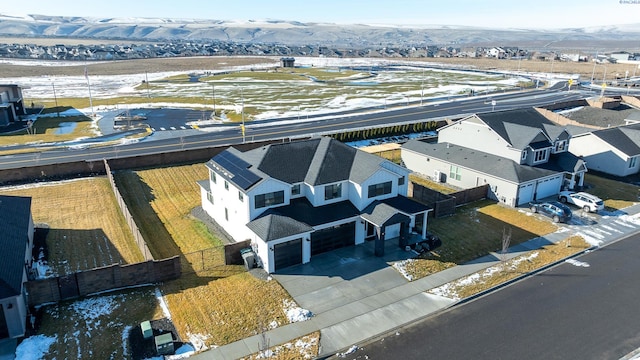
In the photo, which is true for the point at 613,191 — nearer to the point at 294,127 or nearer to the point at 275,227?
the point at 275,227

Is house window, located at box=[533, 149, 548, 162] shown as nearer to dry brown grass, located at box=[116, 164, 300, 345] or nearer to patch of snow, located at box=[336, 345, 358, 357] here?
dry brown grass, located at box=[116, 164, 300, 345]

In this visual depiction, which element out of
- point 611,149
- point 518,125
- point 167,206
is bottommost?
point 167,206

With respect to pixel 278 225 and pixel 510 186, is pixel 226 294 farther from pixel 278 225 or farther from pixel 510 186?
pixel 510 186

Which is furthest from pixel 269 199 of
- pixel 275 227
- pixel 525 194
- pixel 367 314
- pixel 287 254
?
pixel 525 194

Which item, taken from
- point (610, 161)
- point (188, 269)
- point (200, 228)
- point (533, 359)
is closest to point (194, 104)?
point (200, 228)

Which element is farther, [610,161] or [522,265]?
[610,161]

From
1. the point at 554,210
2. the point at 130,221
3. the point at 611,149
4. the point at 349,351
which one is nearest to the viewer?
the point at 349,351
